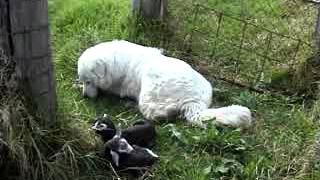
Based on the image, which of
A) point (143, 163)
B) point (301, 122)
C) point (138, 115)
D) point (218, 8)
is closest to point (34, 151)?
point (143, 163)

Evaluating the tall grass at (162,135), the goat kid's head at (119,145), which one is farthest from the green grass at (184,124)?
the goat kid's head at (119,145)

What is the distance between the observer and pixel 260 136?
416 centimetres

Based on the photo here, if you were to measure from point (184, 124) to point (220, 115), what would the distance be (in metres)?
0.32

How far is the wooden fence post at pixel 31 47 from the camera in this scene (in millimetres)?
3057

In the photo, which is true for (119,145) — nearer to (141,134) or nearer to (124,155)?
(124,155)

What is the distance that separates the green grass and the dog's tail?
0.06 meters

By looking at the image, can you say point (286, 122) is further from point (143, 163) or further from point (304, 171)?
point (143, 163)

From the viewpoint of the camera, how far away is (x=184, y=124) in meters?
4.29

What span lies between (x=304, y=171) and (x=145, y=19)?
270 centimetres

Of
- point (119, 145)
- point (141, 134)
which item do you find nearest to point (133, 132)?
point (141, 134)

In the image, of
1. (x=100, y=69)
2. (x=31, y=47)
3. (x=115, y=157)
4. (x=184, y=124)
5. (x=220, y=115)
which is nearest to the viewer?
(x=31, y=47)

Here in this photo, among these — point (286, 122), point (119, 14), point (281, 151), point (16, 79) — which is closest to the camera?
point (16, 79)

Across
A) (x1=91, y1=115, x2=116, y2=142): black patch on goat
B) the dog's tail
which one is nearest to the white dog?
the dog's tail

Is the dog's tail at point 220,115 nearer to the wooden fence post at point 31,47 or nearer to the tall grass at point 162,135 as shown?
the tall grass at point 162,135
